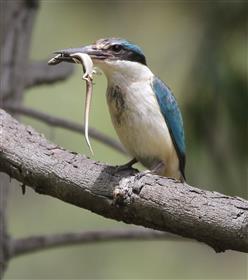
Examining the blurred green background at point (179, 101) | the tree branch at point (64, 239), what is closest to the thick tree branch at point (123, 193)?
the tree branch at point (64, 239)

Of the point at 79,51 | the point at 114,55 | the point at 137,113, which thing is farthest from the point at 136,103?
the point at 79,51

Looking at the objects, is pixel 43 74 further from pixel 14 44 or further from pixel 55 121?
pixel 55 121

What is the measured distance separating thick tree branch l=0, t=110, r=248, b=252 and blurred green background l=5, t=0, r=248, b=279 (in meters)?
1.99

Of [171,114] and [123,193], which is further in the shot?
[171,114]

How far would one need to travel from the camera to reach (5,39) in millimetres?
5324

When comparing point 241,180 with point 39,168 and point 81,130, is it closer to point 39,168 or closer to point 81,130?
point 81,130

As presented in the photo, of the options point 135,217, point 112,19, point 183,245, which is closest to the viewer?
point 135,217

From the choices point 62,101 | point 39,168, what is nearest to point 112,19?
point 62,101

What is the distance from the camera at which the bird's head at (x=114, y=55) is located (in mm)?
4340

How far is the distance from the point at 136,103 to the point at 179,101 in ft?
5.67

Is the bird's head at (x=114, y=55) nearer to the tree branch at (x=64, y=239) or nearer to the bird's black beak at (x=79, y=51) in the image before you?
the bird's black beak at (x=79, y=51)

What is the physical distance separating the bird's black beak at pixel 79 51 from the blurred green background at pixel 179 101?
1.57m

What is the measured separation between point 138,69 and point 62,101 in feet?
11.3

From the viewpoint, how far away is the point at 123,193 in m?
3.61
